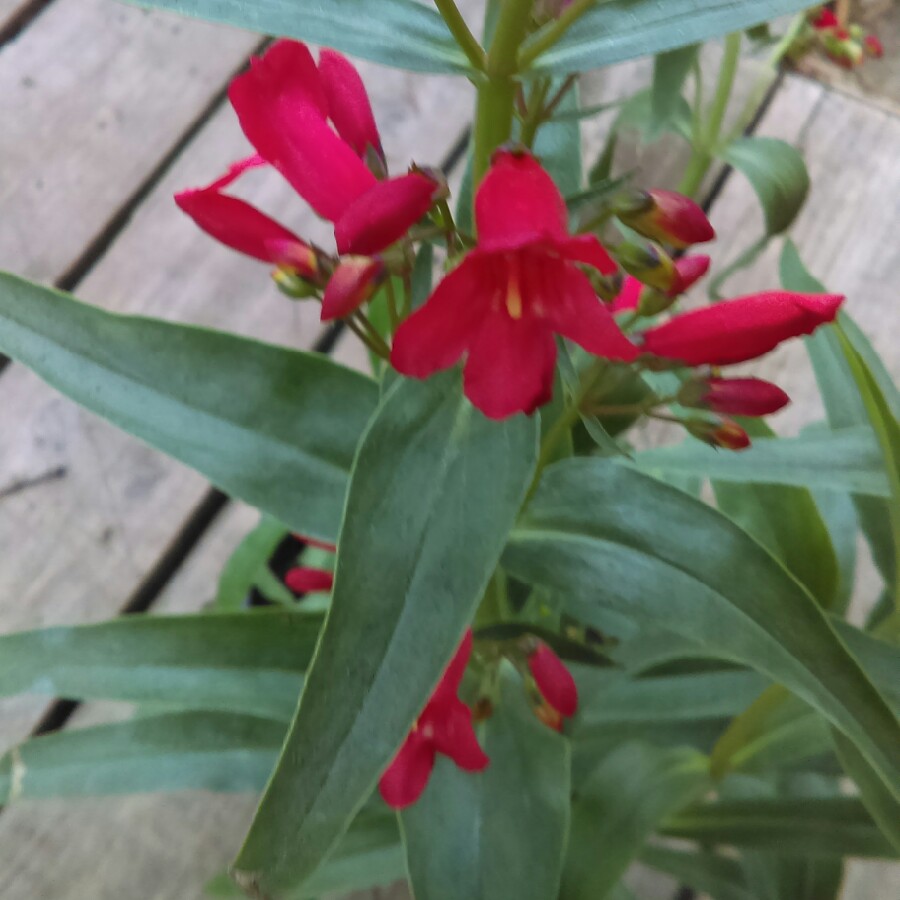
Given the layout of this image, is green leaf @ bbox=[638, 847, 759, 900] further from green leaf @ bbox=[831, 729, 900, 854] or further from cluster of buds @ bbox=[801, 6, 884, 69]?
cluster of buds @ bbox=[801, 6, 884, 69]

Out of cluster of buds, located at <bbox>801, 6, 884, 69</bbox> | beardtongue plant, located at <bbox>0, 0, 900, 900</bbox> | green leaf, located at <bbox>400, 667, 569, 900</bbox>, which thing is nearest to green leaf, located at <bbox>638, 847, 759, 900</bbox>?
beardtongue plant, located at <bbox>0, 0, 900, 900</bbox>

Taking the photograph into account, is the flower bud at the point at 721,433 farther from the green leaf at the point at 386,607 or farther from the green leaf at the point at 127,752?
the green leaf at the point at 127,752

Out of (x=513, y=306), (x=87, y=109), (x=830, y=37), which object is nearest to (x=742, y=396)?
(x=513, y=306)

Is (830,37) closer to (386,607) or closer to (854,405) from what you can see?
(854,405)

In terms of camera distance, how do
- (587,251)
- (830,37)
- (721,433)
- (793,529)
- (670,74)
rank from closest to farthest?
(587,251) → (721,433) → (793,529) → (670,74) → (830,37)

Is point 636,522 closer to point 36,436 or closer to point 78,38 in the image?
point 36,436

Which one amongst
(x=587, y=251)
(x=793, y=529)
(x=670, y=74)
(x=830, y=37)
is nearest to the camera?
(x=587, y=251)

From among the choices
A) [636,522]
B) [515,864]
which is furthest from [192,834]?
[636,522]

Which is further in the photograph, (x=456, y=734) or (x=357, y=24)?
(x=456, y=734)
